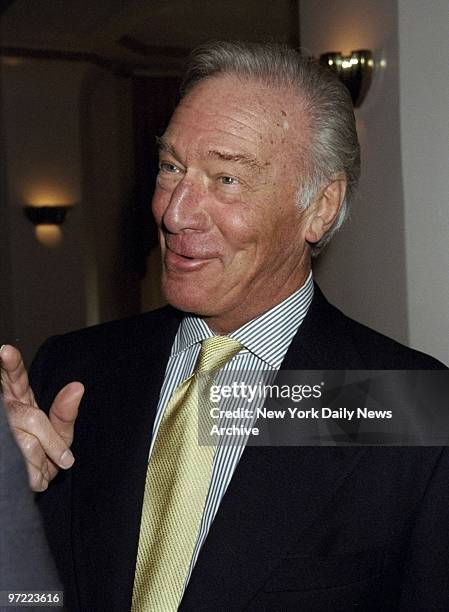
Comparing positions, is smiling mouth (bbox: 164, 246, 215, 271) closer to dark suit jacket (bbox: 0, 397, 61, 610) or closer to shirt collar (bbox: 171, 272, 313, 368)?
shirt collar (bbox: 171, 272, 313, 368)

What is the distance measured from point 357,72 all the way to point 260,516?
800 mm

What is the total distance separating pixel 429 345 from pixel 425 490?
1.30ft

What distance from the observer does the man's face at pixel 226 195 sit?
1.07 metres

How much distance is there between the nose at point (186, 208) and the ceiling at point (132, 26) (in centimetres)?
198

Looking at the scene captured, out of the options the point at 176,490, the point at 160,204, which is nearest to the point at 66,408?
the point at 176,490

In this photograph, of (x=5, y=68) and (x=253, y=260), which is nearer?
(x=253, y=260)

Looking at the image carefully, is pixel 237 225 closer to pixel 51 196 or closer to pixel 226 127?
pixel 226 127

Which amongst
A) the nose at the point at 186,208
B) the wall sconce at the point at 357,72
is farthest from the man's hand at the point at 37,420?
the wall sconce at the point at 357,72

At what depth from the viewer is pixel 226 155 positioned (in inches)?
42.2

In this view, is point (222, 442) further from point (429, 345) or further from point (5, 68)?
point (5, 68)

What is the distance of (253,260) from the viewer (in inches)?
43.8

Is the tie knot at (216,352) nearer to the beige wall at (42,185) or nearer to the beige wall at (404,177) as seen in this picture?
the beige wall at (404,177)

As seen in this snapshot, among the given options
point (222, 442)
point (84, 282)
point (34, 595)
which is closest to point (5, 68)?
point (84, 282)

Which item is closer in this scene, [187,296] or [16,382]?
[16,382]
